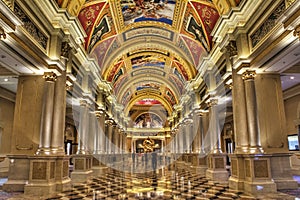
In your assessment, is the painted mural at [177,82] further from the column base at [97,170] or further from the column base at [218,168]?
the column base at [218,168]

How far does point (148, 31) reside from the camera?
1511 cm

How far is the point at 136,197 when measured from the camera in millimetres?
6148

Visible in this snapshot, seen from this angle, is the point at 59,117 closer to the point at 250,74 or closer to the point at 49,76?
the point at 49,76

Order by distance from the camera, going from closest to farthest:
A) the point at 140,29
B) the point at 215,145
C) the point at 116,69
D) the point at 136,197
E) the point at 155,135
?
the point at 136,197
the point at 215,145
the point at 140,29
the point at 116,69
the point at 155,135

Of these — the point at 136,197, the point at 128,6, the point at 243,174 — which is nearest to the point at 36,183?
the point at 136,197

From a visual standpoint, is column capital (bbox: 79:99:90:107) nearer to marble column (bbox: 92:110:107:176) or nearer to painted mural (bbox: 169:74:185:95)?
marble column (bbox: 92:110:107:176)

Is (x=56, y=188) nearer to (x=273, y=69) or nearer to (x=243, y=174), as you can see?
(x=243, y=174)

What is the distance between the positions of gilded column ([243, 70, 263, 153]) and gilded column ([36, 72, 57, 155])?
602 centimetres

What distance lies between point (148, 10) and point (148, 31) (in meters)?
2.62

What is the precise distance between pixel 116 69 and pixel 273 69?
12430 mm

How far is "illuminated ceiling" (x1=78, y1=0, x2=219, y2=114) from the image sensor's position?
10.7 meters

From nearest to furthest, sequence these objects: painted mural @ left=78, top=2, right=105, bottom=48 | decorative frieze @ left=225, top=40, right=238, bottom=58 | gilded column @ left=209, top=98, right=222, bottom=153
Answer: decorative frieze @ left=225, top=40, right=238, bottom=58 → painted mural @ left=78, top=2, right=105, bottom=48 → gilded column @ left=209, top=98, right=222, bottom=153

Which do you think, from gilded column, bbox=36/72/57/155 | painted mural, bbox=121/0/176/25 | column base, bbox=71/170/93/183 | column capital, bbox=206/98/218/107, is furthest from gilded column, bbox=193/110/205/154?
gilded column, bbox=36/72/57/155

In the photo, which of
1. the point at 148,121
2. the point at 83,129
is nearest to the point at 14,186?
the point at 83,129
